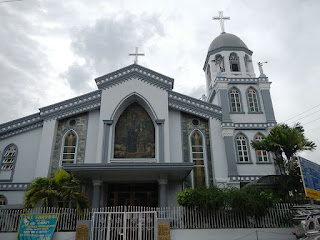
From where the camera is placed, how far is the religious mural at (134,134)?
18.3 meters

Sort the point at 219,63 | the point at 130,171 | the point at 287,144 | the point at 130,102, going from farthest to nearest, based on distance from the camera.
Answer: the point at 219,63, the point at 130,102, the point at 130,171, the point at 287,144

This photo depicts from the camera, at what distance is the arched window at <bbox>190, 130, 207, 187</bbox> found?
58.7 feet

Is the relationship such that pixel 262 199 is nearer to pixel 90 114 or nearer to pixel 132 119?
pixel 132 119

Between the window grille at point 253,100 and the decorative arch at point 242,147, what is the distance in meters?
2.38

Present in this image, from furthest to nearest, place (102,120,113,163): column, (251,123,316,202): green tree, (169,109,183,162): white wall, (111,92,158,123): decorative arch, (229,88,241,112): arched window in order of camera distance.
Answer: (229,88,241,112): arched window, (111,92,158,123): decorative arch, (169,109,183,162): white wall, (102,120,113,163): column, (251,123,316,202): green tree

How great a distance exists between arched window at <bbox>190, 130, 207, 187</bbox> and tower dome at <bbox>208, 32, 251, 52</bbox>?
806cm

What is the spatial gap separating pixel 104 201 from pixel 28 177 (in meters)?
5.23

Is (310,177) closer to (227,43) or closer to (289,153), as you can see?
(289,153)

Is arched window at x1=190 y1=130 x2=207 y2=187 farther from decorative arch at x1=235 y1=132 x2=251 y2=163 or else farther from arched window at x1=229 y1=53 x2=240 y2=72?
arched window at x1=229 y1=53 x2=240 y2=72

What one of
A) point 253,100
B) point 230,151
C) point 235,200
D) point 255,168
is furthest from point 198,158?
point 253,100

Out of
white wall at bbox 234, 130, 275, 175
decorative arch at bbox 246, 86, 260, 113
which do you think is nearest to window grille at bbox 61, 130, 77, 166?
white wall at bbox 234, 130, 275, 175

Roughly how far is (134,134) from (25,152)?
7485 mm

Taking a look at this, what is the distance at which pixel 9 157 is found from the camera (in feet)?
61.0

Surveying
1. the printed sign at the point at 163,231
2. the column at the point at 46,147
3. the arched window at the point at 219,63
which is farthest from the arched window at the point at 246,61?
the column at the point at 46,147
